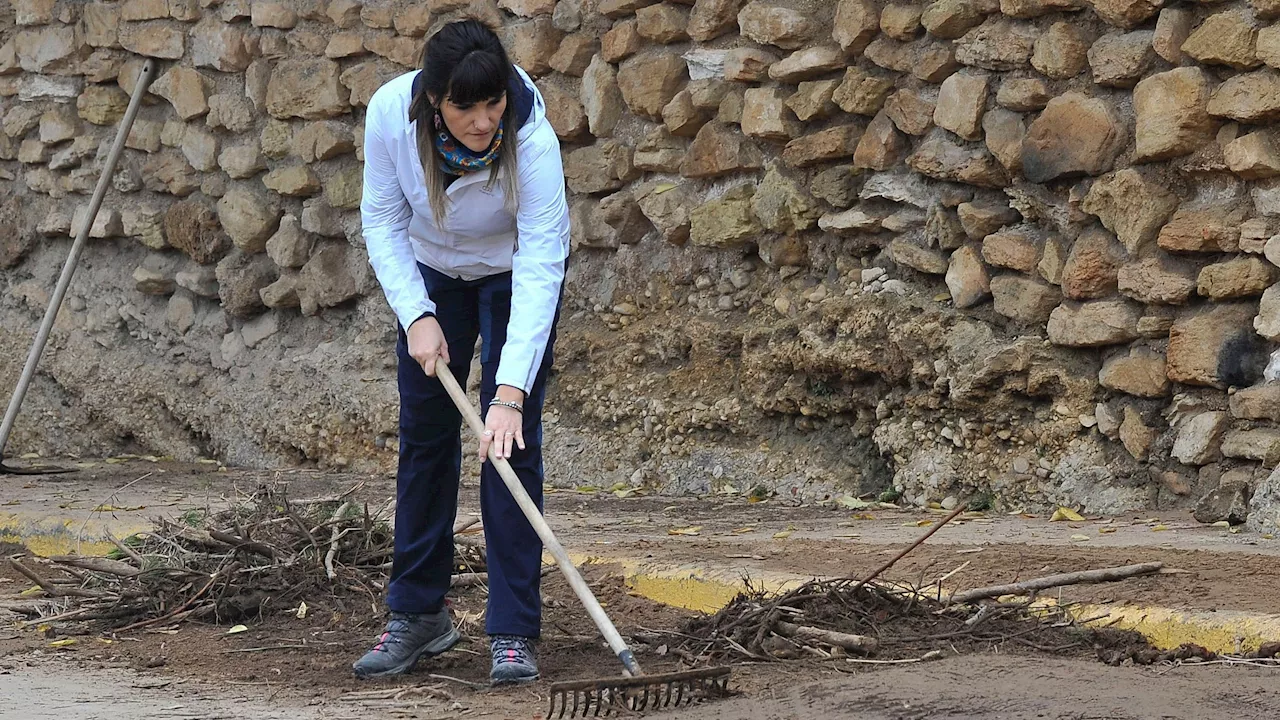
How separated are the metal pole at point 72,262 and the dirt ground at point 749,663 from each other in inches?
82.2

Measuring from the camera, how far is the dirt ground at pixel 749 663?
320cm

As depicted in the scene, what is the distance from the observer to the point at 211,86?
8.56 m

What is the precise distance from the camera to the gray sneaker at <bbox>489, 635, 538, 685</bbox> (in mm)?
3635

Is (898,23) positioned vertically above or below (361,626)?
above

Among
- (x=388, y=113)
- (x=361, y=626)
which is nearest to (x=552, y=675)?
(x=361, y=626)

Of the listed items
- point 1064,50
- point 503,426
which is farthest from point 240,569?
point 1064,50

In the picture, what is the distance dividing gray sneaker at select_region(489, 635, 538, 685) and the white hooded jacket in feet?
2.09

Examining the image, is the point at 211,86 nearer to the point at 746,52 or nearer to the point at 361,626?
the point at 746,52

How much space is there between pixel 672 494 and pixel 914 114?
6.35 ft

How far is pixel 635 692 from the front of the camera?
330cm

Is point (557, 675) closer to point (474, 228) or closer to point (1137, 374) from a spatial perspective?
point (474, 228)

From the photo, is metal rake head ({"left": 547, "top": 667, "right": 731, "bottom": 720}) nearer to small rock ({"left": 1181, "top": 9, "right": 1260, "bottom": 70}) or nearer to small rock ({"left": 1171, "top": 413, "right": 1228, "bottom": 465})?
small rock ({"left": 1171, "top": 413, "right": 1228, "bottom": 465})

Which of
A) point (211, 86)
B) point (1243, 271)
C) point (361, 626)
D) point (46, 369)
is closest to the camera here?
point (361, 626)

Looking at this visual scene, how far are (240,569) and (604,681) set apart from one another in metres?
1.93
